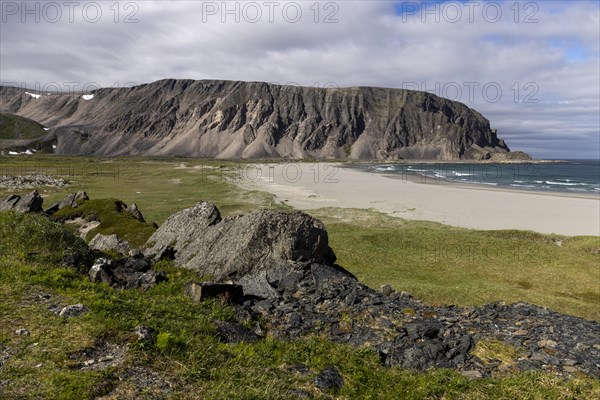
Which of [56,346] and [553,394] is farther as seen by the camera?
[553,394]

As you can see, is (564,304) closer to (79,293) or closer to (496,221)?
(79,293)

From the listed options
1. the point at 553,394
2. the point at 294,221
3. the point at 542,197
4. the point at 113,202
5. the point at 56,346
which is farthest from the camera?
the point at 542,197

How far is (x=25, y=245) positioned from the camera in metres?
16.4

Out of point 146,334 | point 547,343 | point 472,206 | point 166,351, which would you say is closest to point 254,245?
point 146,334

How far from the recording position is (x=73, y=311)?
983cm

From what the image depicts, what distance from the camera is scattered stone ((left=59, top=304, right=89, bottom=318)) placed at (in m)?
9.70

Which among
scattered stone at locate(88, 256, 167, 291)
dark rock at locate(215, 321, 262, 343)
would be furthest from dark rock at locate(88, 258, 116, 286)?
dark rock at locate(215, 321, 262, 343)

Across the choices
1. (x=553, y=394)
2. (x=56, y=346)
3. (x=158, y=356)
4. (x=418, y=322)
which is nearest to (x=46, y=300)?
(x=56, y=346)

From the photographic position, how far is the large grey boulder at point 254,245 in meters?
18.5

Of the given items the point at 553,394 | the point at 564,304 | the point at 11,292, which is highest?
the point at 11,292

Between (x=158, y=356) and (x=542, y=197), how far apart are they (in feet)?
329

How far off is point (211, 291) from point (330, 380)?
6.39 meters

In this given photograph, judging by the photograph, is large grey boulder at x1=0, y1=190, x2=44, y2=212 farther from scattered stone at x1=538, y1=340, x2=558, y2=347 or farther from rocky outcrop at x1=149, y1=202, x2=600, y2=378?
scattered stone at x1=538, y1=340, x2=558, y2=347

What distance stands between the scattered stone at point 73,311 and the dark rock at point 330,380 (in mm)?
6079
